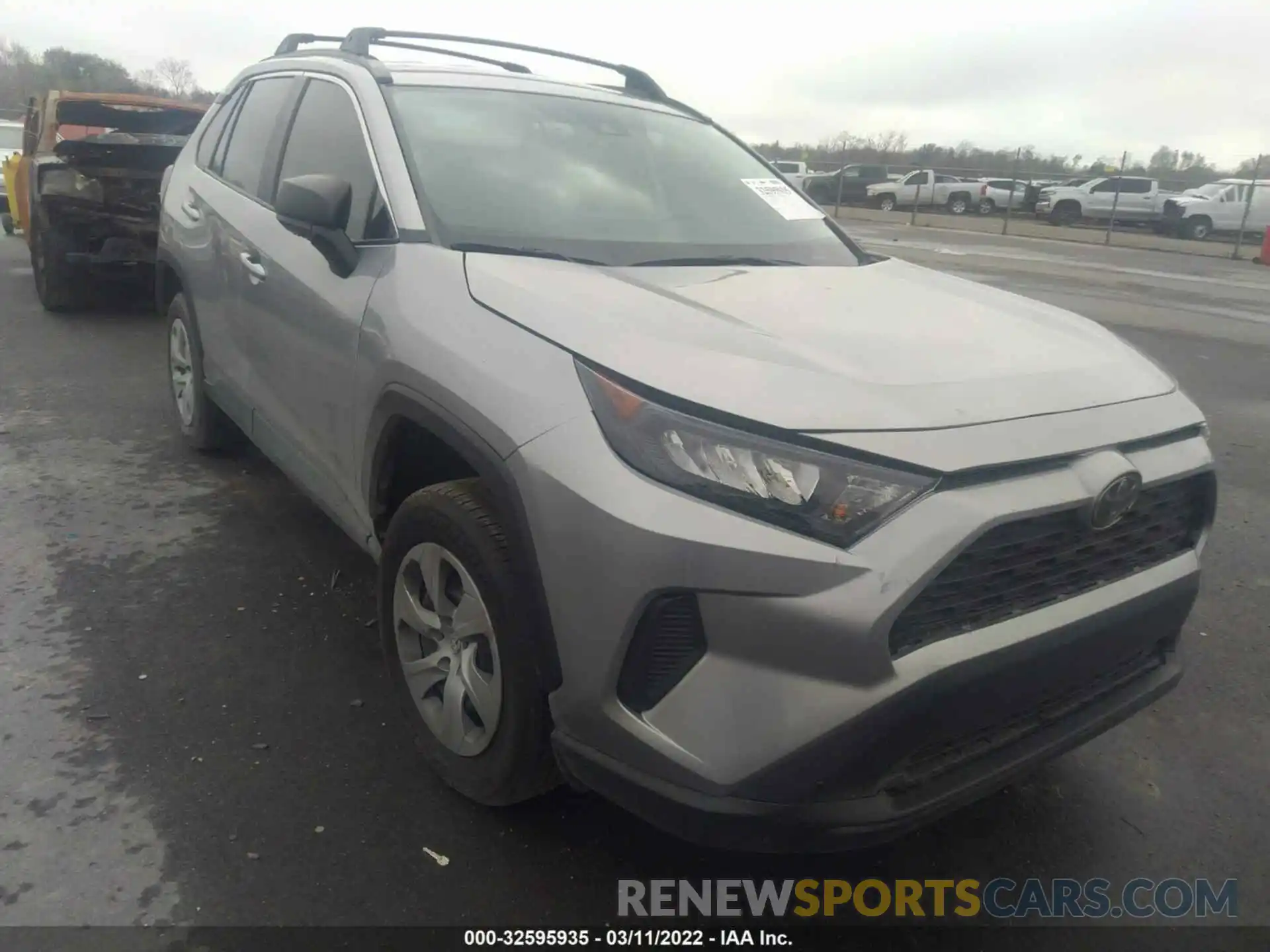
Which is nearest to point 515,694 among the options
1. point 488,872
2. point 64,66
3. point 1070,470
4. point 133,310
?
point 488,872

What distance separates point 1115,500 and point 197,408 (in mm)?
3990

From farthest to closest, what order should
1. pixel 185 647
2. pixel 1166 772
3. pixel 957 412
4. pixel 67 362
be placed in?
pixel 67 362, pixel 185 647, pixel 1166 772, pixel 957 412

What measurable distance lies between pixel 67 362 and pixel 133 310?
215 centimetres

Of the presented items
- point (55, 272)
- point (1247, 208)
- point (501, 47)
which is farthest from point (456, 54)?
point (1247, 208)

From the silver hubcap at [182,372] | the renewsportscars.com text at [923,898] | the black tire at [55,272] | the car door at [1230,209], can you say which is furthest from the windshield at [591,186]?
the car door at [1230,209]

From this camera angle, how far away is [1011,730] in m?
2.12

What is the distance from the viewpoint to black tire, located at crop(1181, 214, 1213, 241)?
2703cm

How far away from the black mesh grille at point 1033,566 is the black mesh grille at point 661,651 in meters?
0.36

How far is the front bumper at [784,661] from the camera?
1783 mm

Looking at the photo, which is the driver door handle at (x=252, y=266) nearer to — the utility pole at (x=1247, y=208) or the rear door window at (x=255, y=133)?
the rear door window at (x=255, y=133)

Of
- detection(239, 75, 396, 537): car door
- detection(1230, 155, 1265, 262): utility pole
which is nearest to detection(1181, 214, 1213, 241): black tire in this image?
detection(1230, 155, 1265, 262): utility pole

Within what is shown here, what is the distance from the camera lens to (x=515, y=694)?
7.11ft

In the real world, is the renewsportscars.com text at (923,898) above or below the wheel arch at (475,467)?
below

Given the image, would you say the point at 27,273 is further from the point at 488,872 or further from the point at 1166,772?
the point at 1166,772
